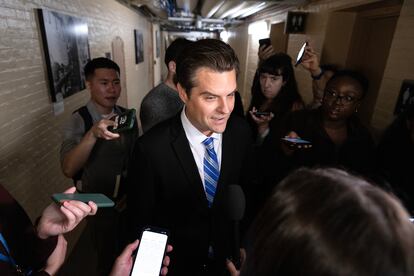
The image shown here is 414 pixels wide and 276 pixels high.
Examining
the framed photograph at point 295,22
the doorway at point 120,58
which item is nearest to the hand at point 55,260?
the doorway at point 120,58

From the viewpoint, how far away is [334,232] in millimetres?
435

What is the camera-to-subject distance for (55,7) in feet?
7.41

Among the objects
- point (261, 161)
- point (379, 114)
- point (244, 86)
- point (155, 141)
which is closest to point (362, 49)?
point (379, 114)

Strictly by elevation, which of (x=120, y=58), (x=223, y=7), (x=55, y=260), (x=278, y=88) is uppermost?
(x=223, y=7)

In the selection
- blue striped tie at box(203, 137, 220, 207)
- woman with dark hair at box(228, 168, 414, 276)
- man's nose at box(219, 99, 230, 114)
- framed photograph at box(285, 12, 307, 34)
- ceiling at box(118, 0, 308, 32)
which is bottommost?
blue striped tie at box(203, 137, 220, 207)

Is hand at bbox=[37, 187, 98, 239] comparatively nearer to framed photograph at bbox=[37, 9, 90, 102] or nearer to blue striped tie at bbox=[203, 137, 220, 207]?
blue striped tie at bbox=[203, 137, 220, 207]

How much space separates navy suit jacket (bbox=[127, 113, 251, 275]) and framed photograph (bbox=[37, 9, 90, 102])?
1561 mm

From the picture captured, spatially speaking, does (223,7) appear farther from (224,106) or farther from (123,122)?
(224,106)

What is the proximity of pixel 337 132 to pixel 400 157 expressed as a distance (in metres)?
0.39

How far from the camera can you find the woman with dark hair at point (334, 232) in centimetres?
42

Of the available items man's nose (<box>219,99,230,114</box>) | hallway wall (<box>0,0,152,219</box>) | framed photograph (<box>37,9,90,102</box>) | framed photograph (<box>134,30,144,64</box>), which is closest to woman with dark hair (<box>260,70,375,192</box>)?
man's nose (<box>219,99,230,114</box>)

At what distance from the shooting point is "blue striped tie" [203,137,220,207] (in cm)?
125

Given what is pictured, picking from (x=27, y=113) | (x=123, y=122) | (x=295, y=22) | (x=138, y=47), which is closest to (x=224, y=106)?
(x=123, y=122)

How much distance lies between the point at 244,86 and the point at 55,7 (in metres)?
6.49
